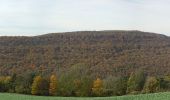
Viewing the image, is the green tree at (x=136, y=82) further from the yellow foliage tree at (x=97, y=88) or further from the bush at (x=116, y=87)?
the yellow foliage tree at (x=97, y=88)

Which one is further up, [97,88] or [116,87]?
[116,87]

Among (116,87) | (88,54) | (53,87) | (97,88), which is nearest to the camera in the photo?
(116,87)

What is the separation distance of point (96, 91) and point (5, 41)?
42.4 m

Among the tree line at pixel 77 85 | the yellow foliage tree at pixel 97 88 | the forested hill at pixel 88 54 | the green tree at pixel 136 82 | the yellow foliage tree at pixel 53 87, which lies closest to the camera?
the tree line at pixel 77 85

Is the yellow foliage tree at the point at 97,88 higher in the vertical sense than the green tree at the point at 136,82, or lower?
lower

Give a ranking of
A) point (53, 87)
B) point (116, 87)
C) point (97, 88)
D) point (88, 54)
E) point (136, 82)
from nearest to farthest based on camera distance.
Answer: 1. point (116, 87)
2. point (53, 87)
3. point (97, 88)
4. point (136, 82)
5. point (88, 54)

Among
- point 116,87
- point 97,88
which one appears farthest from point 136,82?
point 97,88

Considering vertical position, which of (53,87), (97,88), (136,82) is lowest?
(97,88)

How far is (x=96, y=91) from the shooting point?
54562 mm

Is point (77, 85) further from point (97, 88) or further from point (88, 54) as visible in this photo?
point (88, 54)

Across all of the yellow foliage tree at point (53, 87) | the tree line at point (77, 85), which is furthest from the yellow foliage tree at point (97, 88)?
the yellow foliage tree at point (53, 87)

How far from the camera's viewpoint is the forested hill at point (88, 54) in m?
72.7

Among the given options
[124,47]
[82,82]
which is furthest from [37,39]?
[82,82]

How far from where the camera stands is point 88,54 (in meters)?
92.6
